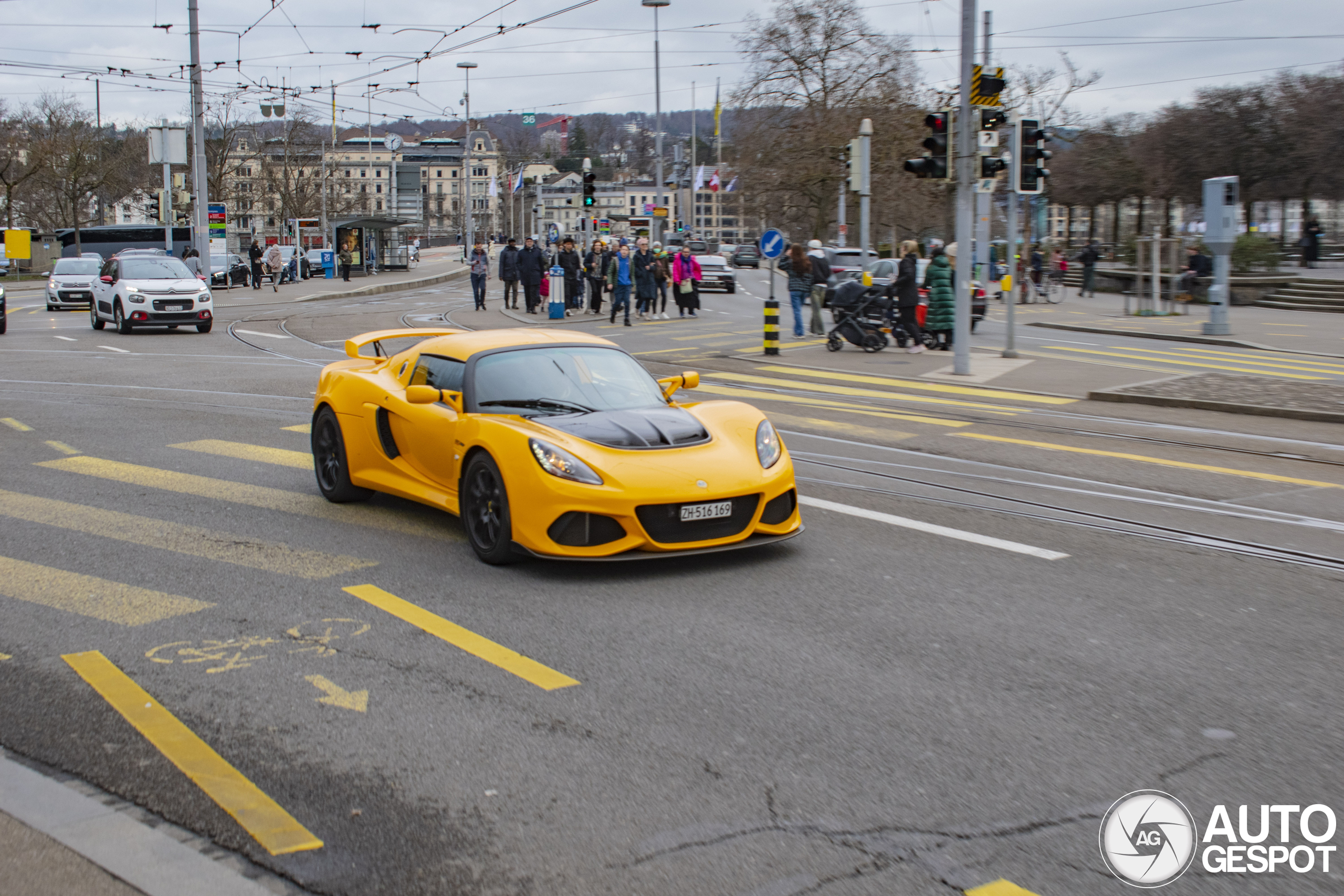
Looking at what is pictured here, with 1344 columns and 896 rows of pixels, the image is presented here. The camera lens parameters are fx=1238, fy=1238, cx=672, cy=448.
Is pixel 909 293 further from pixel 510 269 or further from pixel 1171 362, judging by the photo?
pixel 510 269

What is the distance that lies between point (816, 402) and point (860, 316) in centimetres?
628

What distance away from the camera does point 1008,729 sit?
4430mm

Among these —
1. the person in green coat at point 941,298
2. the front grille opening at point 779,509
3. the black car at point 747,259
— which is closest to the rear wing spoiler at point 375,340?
the front grille opening at point 779,509

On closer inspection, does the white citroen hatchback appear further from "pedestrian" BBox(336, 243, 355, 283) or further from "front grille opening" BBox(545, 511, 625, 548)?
"pedestrian" BBox(336, 243, 355, 283)

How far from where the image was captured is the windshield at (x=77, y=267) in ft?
125

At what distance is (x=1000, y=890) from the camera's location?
330cm

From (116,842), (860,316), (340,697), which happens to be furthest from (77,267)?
(116,842)

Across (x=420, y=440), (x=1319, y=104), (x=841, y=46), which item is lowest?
(x=420, y=440)

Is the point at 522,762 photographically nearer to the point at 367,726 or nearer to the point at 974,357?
the point at 367,726

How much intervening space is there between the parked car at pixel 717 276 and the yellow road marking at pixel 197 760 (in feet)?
127

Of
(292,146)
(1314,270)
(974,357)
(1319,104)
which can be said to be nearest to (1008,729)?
(974,357)

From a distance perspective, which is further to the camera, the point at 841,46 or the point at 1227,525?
the point at 841,46

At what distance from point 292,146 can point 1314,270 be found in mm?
68785

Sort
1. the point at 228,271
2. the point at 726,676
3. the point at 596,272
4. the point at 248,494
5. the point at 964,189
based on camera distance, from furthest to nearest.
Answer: the point at 228,271, the point at 596,272, the point at 964,189, the point at 248,494, the point at 726,676
